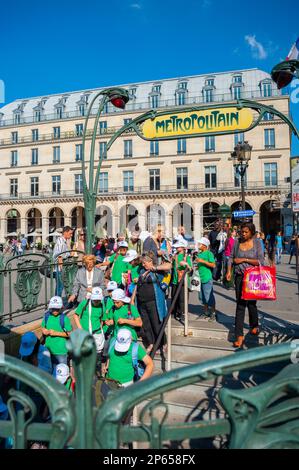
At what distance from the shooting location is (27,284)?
5.59 metres

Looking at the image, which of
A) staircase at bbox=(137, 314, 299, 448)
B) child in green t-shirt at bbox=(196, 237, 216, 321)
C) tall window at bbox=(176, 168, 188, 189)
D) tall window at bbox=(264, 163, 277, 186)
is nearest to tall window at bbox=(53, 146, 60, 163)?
tall window at bbox=(176, 168, 188, 189)

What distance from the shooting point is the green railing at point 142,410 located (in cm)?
122

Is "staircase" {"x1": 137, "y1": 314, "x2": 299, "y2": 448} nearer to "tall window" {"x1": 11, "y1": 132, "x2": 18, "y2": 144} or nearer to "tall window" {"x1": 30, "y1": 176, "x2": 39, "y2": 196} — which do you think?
"tall window" {"x1": 30, "y1": 176, "x2": 39, "y2": 196}

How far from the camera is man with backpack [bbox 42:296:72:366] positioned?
4508 millimetres

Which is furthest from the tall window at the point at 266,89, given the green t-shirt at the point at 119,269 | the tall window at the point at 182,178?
the green t-shirt at the point at 119,269

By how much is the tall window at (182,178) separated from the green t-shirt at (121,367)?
42.8m

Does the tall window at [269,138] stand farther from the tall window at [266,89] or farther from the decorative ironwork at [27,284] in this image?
the decorative ironwork at [27,284]

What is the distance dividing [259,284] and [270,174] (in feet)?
135

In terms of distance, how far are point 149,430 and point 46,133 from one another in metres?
57.0

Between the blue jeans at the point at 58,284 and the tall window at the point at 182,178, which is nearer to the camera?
the blue jeans at the point at 58,284

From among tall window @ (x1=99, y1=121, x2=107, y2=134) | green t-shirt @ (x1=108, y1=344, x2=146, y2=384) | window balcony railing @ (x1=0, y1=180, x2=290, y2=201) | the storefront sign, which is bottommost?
green t-shirt @ (x1=108, y1=344, x2=146, y2=384)

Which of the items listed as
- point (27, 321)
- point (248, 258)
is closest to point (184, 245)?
point (248, 258)

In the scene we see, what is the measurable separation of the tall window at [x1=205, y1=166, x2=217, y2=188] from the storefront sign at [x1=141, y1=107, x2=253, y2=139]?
3945 centimetres

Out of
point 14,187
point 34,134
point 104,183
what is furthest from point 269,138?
point 14,187
